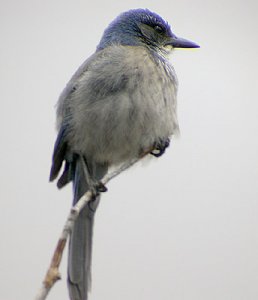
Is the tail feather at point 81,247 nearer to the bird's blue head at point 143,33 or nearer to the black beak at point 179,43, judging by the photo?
the bird's blue head at point 143,33

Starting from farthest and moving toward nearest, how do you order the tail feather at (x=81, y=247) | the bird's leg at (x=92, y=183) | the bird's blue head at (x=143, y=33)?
the bird's blue head at (x=143, y=33) → the bird's leg at (x=92, y=183) → the tail feather at (x=81, y=247)

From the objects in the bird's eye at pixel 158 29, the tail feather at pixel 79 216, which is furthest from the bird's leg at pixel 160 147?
the bird's eye at pixel 158 29

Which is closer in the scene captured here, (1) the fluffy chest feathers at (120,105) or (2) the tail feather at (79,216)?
(2) the tail feather at (79,216)

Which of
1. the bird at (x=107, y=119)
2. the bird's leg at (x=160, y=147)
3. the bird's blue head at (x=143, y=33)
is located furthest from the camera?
the bird's blue head at (x=143, y=33)

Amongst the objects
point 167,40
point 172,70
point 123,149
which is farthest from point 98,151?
point 167,40

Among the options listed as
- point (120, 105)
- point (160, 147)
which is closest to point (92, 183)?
point (120, 105)

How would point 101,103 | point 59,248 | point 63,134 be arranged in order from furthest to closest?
point 63,134, point 101,103, point 59,248

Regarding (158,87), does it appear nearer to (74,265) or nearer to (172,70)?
(172,70)
